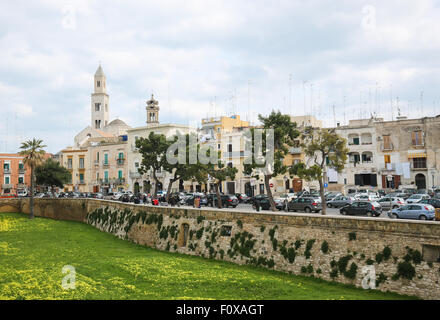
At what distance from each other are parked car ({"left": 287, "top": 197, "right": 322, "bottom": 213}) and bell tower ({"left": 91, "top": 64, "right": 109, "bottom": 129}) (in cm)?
7756

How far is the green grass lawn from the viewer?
19.4m

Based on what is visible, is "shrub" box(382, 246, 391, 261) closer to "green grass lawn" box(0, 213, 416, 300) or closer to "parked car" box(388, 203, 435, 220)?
"green grass lawn" box(0, 213, 416, 300)

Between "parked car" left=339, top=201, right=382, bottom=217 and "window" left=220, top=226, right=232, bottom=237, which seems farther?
"parked car" left=339, top=201, right=382, bottom=217

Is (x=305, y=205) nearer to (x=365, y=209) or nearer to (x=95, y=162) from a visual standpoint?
(x=365, y=209)

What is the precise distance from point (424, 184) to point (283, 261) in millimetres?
40180

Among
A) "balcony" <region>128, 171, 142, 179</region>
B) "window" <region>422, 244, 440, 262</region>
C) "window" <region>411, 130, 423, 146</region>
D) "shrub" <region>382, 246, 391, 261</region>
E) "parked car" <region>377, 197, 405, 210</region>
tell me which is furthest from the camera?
"balcony" <region>128, 171, 142, 179</region>

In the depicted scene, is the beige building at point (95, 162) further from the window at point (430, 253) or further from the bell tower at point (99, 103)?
the window at point (430, 253)

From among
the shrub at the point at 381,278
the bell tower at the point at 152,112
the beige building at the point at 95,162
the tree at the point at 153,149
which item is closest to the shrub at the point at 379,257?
the shrub at the point at 381,278

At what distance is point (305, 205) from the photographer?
37.8 meters

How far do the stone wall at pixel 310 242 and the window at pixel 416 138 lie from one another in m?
39.1

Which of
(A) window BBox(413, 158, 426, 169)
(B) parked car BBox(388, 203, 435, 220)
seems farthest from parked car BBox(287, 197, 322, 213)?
(A) window BBox(413, 158, 426, 169)

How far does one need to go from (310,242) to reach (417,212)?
36.7 ft

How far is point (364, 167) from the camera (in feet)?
194

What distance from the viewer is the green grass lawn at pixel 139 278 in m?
19.4
